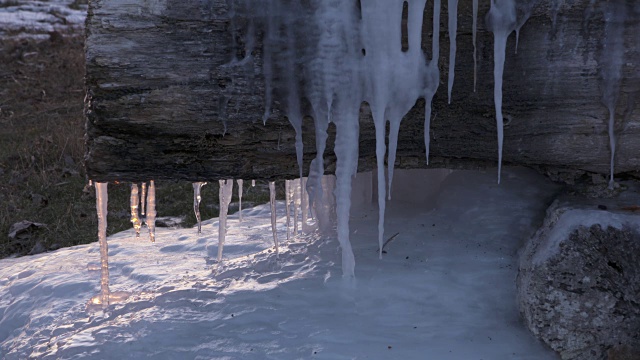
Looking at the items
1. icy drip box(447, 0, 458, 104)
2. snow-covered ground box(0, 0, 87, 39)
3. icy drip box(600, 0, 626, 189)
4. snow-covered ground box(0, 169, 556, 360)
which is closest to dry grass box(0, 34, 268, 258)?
snow-covered ground box(0, 0, 87, 39)

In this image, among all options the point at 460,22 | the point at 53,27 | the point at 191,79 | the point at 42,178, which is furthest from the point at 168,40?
the point at 53,27

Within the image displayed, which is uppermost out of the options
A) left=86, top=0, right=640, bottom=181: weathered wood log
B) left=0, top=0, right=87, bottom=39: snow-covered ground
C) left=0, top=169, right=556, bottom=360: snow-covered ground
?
left=0, top=0, right=87, bottom=39: snow-covered ground

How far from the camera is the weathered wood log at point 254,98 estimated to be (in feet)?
10.4

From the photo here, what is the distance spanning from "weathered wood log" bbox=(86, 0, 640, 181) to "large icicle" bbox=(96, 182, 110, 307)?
19.3 inches

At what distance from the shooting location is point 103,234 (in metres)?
4.02

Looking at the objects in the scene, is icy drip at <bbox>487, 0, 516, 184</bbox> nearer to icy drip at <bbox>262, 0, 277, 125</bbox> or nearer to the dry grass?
icy drip at <bbox>262, 0, 277, 125</bbox>

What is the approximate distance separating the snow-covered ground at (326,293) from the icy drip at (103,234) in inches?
4.2

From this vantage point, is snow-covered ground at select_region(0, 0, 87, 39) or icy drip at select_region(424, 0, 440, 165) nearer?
icy drip at select_region(424, 0, 440, 165)

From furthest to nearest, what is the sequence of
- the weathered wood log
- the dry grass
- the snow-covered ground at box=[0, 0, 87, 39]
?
the snow-covered ground at box=[0, 0, 87, 39], the dry grass, the weathered wood log

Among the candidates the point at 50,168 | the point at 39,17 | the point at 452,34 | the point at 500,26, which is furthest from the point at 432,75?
the point at 39,17

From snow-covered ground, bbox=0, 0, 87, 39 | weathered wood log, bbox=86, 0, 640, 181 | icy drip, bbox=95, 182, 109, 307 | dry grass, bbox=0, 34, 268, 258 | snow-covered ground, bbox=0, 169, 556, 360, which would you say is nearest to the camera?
weathered wood log, bbox=86, 0, 640, 181

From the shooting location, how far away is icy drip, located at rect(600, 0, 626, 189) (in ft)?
10.6

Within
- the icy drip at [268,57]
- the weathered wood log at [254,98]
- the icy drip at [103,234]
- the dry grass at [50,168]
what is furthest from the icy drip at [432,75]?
the dry grass at [50,168]

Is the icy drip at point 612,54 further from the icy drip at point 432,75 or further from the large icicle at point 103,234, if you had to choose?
the large icicle at point 103,234
